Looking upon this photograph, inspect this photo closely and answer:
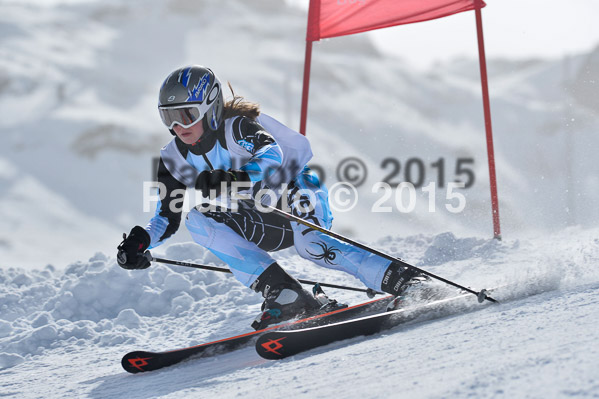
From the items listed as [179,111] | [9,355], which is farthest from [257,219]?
[9,355]

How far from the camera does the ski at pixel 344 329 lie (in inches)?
114

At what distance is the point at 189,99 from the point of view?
3488 mm

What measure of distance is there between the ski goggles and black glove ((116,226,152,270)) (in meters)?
0.63

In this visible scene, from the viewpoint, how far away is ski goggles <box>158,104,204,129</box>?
3.49 metres

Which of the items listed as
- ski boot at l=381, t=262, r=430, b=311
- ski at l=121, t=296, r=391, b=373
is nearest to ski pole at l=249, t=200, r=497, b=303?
ski boot at l=381, t=262, r=430, b=311

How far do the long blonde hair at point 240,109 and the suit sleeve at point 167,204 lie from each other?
492mm

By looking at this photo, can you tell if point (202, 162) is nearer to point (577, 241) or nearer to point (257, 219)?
point (257, 219)

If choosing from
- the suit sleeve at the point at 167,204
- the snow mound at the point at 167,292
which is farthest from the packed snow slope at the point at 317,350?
the suit sleeve at the point at 167,204

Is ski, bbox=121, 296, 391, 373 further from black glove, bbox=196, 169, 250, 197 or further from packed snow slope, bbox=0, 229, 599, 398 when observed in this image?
black glove, bbox=196, 169, 250, 197

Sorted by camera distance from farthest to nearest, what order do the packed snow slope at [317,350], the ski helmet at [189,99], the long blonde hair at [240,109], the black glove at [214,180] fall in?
the long blonde hair at [240,109] < the ski helmet at [189,99] < the black glove at [214,180] < the packed snow slope at [317,350]

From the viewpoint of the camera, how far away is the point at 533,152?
22.7 meters

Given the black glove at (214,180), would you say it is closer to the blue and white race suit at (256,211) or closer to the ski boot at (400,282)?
the blue and white race suit at (256,211)

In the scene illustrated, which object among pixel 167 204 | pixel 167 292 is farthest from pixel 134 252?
pixel 167 292

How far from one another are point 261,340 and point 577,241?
3.63 meters
